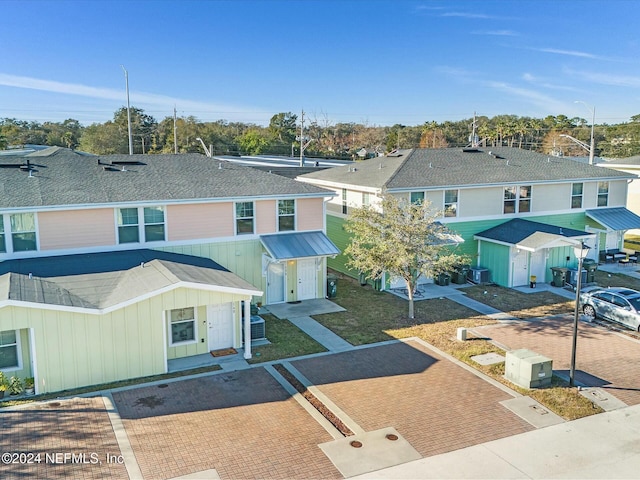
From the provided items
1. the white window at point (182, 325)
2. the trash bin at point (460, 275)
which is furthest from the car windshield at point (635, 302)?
the white window at point (182, 325)

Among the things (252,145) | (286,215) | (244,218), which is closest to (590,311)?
(286,215)

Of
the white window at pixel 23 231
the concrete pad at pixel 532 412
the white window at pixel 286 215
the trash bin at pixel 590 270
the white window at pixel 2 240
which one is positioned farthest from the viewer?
the trash bin at pixel 590 270

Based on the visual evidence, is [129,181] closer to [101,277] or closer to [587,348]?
[101,277]

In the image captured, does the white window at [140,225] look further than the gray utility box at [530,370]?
Yes

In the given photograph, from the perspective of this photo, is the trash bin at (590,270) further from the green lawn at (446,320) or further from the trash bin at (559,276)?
the green lawn at (446,320)

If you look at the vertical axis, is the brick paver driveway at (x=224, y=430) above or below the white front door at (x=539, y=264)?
below

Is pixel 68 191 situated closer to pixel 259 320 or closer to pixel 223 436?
pixel 259 320

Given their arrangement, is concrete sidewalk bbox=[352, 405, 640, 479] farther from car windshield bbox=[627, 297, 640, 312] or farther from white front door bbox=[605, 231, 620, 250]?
white front door bbox=[605, 231, 620, 250]

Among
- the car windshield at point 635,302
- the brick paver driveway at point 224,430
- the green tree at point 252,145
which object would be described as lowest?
the brick paver driveway at point 224,430

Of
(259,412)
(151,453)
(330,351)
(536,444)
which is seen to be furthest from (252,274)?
(536,444)
